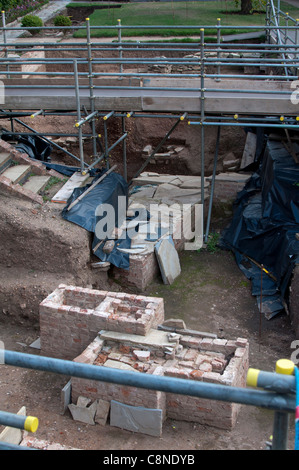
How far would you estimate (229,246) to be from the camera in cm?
1111

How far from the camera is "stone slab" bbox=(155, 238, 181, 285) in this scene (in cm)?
991

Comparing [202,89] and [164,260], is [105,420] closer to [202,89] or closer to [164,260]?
[164,260]

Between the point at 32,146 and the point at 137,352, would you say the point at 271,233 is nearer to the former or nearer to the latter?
the point at 137,352

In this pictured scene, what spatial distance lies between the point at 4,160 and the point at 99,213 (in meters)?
2.30

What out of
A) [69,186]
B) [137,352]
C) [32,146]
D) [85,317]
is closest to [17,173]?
[69,186]

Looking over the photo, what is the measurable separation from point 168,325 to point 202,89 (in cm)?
497

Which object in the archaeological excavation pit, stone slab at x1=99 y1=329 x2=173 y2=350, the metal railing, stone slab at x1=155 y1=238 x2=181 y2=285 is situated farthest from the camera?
stone slab at x1=155 y1=238 x2=181 y2=285

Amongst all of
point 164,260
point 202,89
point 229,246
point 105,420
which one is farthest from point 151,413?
point 202,89
